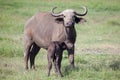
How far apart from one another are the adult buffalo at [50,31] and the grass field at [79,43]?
1.69ft

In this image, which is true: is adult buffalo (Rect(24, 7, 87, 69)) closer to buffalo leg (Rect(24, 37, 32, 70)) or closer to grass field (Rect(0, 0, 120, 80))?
buffalo leg (Rect(24, 37, 32, 70))

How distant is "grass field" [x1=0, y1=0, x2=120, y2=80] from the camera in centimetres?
1077

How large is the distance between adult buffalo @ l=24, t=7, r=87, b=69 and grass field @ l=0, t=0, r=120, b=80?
20.3 inches

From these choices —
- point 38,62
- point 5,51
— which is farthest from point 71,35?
point 5,51

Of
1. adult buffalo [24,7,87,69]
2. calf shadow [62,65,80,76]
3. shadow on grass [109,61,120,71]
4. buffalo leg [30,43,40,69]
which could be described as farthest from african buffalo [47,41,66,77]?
shadow on grass [109,61,120,71]

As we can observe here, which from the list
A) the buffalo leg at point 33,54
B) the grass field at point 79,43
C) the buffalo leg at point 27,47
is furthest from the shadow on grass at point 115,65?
the buffalo leg at point 27,47

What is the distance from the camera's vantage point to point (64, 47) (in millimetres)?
10977

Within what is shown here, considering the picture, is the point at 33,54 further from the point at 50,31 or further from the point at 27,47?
the point at 50,31

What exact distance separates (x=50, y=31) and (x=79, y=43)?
6.18m

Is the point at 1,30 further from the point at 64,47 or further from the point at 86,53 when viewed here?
the point at 64,47

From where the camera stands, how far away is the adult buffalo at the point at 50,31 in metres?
10.9

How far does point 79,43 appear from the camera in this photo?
57.8 ft

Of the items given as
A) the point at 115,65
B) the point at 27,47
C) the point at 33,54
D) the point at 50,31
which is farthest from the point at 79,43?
the point at 50,31

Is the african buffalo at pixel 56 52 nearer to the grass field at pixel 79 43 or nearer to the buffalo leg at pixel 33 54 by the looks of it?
the grass field at pixel 79 43
